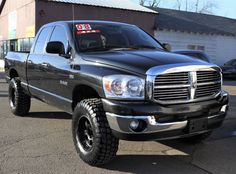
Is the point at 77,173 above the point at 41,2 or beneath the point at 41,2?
beneath

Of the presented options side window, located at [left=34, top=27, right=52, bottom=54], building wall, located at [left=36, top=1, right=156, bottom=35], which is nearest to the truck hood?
side window, located at [left=34, top=27, right=52, bottom=54]

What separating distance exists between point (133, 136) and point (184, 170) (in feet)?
3.00

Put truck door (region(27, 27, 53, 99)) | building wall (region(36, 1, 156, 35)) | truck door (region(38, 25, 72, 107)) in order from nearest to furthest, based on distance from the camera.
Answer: truck door (region(38, 25, 72, 107)) → truck door (region(27, 27, 53, 99)) → building wall (region(36, 1, 156, 35))

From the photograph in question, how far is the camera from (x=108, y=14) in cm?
2509

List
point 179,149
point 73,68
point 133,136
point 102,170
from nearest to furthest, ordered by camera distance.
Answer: point 133,136 < point 102,170 < point 73,68 < point 179,149

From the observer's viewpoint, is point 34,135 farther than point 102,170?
Yes

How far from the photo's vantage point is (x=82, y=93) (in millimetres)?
5730

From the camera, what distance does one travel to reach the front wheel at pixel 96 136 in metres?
4.84

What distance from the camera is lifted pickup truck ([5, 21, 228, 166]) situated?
4.62m

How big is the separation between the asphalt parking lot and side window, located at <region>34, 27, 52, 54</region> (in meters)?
1.42

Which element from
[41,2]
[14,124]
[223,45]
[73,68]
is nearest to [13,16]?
[41,2]

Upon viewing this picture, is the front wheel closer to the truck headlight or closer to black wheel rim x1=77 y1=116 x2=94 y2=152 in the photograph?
black wheel rim x1=77 y1=116 x2=94 y2=152

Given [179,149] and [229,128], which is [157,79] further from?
[229,128]

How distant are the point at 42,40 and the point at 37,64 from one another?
0.57 meters
